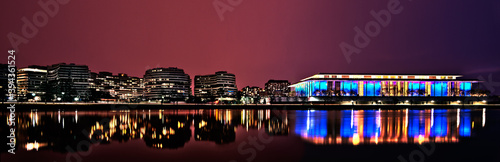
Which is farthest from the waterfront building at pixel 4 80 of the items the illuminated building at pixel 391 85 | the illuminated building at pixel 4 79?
the illuminated building at pixel 391 85

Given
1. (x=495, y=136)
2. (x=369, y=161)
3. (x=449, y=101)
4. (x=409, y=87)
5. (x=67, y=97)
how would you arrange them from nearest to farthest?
(x=369, y=161) → (x=495, y=136) → (x=449, y=101) → (x=409, y=87) → (x=67, y=97)

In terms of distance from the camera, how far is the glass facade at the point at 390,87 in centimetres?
13325

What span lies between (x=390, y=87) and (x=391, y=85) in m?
0.97

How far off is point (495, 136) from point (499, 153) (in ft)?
29.0

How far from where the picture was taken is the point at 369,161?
16.0 meters

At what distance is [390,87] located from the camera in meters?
136

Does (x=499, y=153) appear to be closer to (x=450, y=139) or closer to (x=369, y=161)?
(x=450, y=139)

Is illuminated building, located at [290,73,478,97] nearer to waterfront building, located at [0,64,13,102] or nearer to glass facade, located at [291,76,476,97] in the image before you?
glass facade, located at [291,76,476,97]

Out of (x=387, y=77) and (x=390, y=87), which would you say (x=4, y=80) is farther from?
(x=390, y=87)

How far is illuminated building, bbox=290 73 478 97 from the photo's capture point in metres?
134

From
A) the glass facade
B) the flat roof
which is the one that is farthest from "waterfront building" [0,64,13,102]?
the flat roof

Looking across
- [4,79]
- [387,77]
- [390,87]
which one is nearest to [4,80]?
[4,79]

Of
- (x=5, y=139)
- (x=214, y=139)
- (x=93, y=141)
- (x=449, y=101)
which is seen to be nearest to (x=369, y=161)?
(x=214, y=139)

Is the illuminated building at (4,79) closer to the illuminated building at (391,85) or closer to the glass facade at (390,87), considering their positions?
the glass facade at (390,87)
